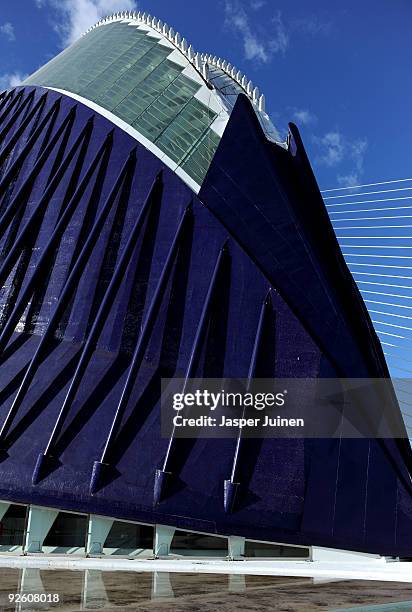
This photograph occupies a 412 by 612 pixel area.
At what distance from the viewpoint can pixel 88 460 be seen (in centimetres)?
1359

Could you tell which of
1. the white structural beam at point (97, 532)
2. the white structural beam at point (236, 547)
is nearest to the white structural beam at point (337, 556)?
the white structural beam at point (236, 547)

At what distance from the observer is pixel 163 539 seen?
42.6 ft

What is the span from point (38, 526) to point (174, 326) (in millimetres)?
6791

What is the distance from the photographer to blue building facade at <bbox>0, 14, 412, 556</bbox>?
43.1ft

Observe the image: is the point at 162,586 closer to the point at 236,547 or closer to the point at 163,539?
the point at 163,539

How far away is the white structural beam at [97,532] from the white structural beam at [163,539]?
1237mm

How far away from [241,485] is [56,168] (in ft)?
48.0

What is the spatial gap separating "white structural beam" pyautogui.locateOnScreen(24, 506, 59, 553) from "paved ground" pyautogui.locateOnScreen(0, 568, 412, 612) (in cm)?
274

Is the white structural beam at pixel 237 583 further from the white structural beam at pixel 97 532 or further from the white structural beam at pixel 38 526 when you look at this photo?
the white structural beam at pixel 38 526

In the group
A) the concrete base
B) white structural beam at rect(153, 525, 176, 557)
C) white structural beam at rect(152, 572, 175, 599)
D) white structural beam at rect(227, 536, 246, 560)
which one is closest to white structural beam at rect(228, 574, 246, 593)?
the concrete base

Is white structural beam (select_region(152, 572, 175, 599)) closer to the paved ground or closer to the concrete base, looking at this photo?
the paved ground

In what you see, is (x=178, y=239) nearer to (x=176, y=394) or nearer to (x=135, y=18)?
(x=176, y=394)

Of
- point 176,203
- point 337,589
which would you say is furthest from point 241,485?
point 176,203

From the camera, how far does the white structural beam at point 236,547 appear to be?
12.9 meters
